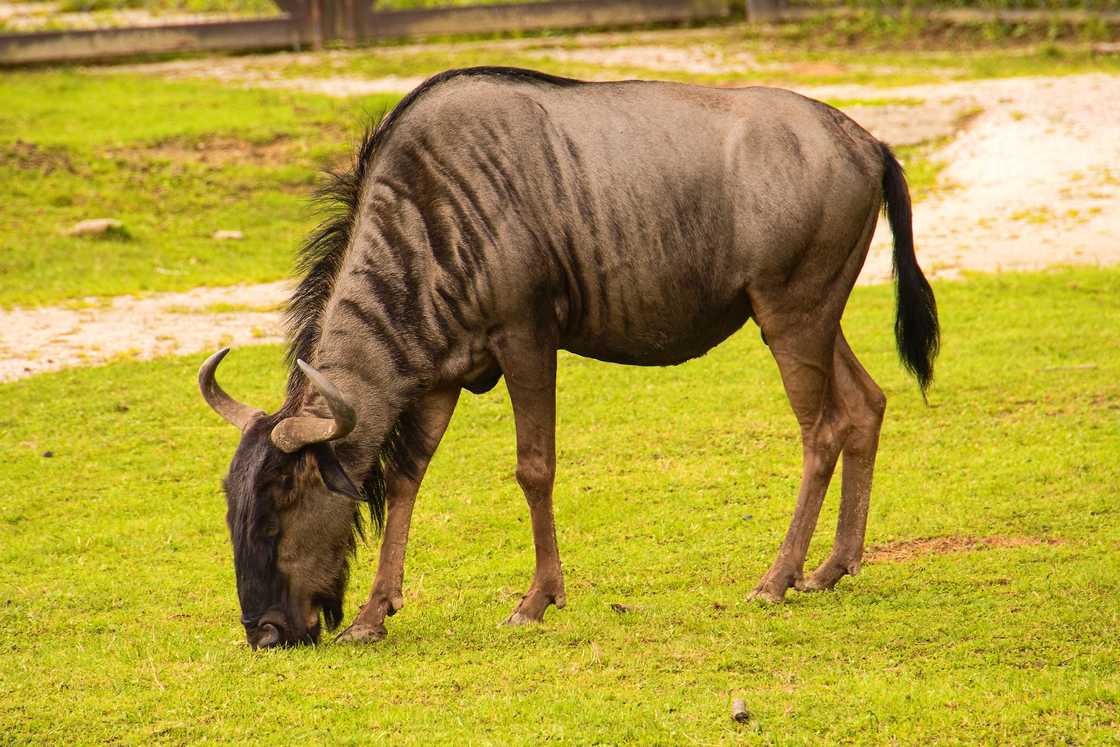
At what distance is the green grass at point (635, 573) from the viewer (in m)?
5.90

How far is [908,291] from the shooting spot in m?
8.02

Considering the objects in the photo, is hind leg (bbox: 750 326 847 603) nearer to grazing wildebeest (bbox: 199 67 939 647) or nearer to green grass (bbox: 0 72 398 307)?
grazing wildebeest (bbox: 199 67 939 647)

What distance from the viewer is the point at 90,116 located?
61.1 ft

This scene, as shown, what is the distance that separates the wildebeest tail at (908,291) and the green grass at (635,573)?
3.08 ft

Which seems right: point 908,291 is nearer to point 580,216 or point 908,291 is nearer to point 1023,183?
point 580,216

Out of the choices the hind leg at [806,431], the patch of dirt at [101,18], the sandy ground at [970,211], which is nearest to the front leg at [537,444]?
the hind leg at [806,431]

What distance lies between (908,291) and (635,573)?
2.02 metres

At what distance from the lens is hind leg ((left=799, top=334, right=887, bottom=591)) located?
7.71m

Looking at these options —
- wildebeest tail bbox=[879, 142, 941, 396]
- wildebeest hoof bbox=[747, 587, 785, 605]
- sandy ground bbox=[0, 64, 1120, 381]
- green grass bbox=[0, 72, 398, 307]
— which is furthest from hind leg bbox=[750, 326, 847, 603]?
green grass bbox=[0, 72, 398, 307]

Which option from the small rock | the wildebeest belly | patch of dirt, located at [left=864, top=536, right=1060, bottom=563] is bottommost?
the small rock

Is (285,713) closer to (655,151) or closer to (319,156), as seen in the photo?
(655,151)

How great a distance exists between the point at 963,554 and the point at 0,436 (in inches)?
248

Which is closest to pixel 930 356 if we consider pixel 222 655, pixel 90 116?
pixel 222 655

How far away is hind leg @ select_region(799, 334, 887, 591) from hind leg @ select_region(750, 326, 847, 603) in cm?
9
